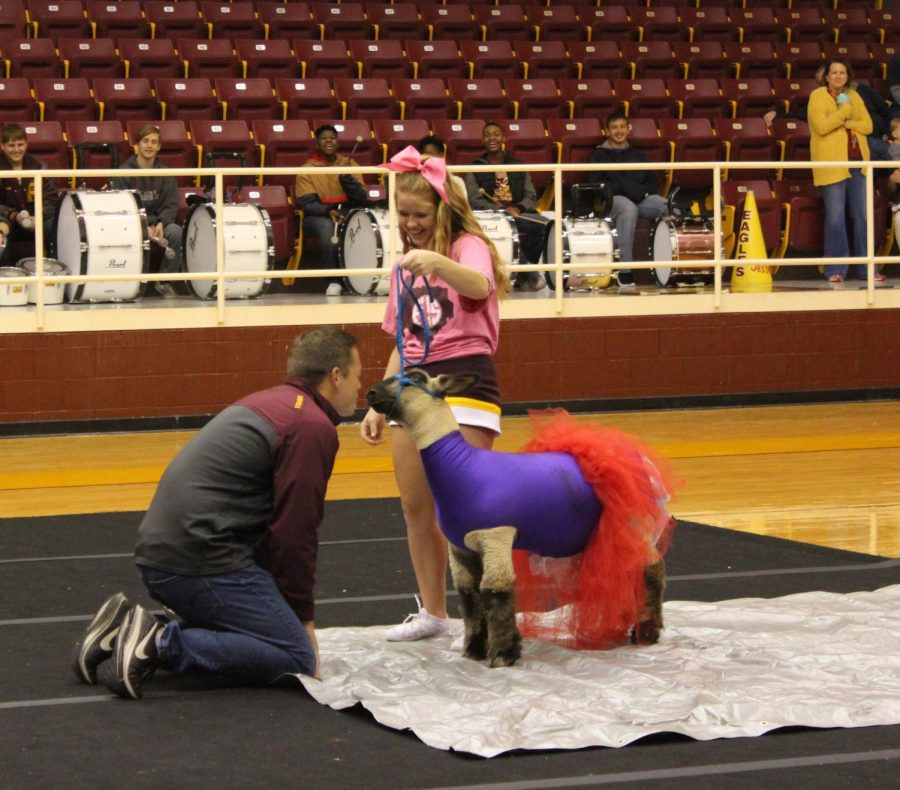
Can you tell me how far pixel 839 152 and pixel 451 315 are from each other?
838 cm

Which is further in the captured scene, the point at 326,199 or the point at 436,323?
the point at 326,199

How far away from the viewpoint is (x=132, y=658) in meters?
4.16

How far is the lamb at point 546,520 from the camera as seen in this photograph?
4328 mm

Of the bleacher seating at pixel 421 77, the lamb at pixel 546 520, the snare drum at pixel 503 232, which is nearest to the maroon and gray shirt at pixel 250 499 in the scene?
the lamb at pixel 546 520

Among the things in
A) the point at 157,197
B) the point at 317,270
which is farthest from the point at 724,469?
the point at 157,197

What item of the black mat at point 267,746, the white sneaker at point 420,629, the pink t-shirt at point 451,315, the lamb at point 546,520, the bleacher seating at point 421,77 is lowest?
the black mat at point 267,746

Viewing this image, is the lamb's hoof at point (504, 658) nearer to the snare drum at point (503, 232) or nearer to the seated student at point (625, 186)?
A: the snare drum at point (503, 232)

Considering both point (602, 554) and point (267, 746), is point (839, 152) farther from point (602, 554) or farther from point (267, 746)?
point (267, 746)

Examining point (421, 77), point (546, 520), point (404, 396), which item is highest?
point (421, 77)

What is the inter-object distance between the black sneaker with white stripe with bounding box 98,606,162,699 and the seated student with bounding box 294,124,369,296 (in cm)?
715

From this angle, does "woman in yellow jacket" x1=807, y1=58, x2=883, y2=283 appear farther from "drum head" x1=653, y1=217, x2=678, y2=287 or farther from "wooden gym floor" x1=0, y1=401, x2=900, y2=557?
"wooden gym floor" x1=0, y1=401, x2=900, y2=557

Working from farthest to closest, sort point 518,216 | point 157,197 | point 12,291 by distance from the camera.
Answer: point 518,216, point 157,197, point 12,291

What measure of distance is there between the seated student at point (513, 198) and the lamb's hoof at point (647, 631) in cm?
670

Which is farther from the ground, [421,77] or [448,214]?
[421,77]
